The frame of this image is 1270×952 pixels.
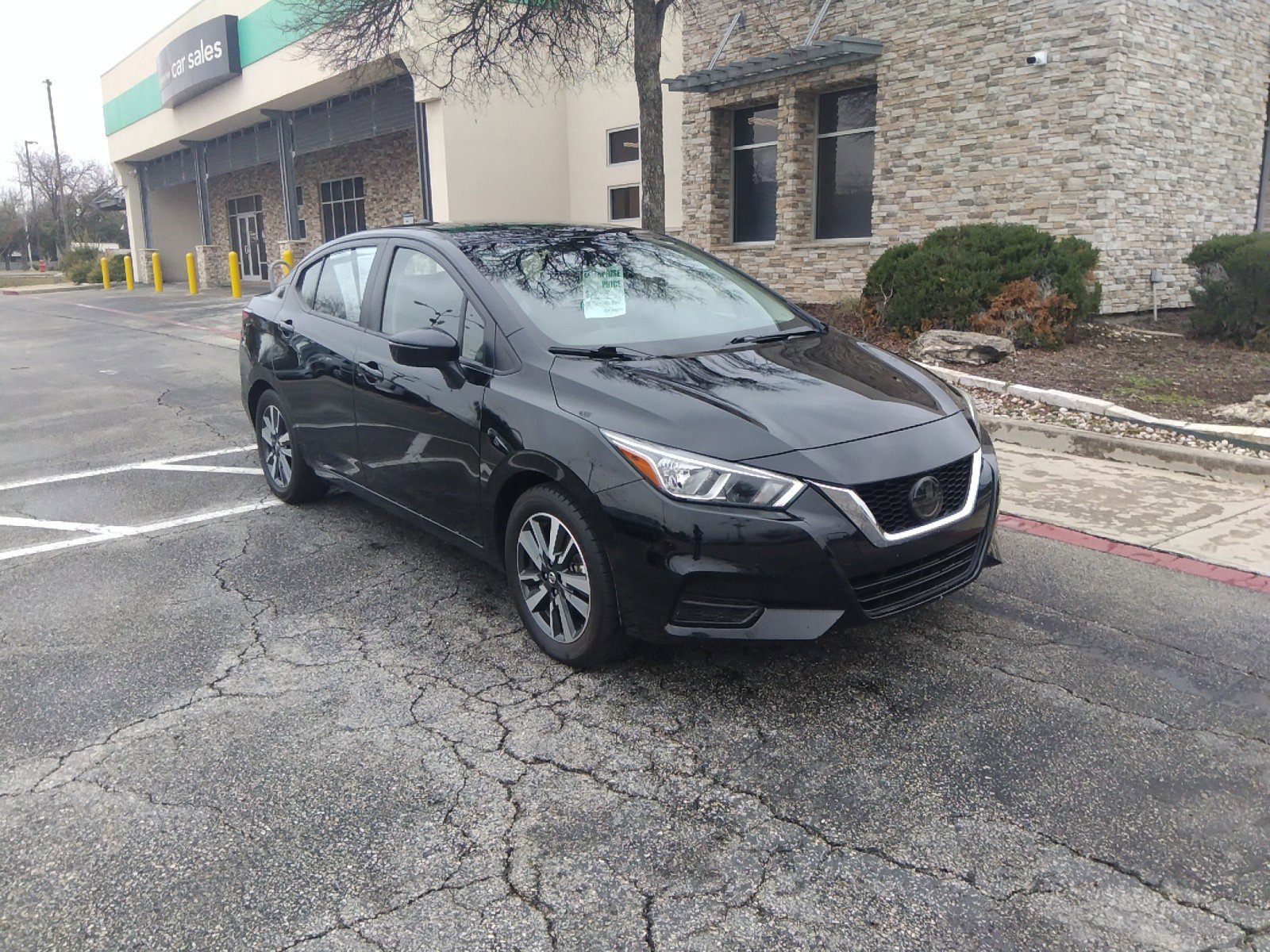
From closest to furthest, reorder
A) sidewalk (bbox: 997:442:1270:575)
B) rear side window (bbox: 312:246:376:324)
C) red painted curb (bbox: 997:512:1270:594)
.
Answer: red painted curb (bbox: 997:512:1270:594)
rear side window (bbox: 312:246:376:324)
sidewalk (bbox: 997:442:1270:575)

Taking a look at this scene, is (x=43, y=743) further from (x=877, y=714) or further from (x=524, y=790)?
(x=877, y=714)

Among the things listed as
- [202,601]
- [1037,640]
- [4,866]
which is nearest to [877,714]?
[1037,640]

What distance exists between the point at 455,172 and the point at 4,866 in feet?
60.7

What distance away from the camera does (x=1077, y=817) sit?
2988mm

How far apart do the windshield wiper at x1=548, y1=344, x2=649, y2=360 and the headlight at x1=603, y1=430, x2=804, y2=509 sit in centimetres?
67

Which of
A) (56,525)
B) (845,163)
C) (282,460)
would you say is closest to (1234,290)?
(845,163)

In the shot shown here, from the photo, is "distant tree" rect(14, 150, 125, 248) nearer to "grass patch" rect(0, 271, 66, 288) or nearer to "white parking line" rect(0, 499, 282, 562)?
"grass patch" rect(0, 271, 66, 288)

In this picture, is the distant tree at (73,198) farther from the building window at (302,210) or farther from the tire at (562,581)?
the tire at (562,581)

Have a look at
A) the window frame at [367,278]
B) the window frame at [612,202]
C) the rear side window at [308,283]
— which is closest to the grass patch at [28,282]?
the window frame at [612,202]

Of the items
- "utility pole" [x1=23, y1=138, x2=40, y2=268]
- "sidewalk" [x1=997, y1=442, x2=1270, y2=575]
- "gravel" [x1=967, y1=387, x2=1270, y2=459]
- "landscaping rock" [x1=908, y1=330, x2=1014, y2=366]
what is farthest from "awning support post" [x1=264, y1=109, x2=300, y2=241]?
"utility pole" [x1=23, y1=138, x2=40, y2=268]

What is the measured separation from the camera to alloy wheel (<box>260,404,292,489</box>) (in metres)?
6.26

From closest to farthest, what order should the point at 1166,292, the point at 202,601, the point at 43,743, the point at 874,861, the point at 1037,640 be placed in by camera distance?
1. the point at 874,861
2. the point at 43,743
3. the point at 1037,640
4. the point at 202,601
5. the point at 1166,292

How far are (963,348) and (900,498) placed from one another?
692cm

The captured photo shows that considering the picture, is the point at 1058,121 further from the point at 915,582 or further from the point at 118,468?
the point at 118,468
